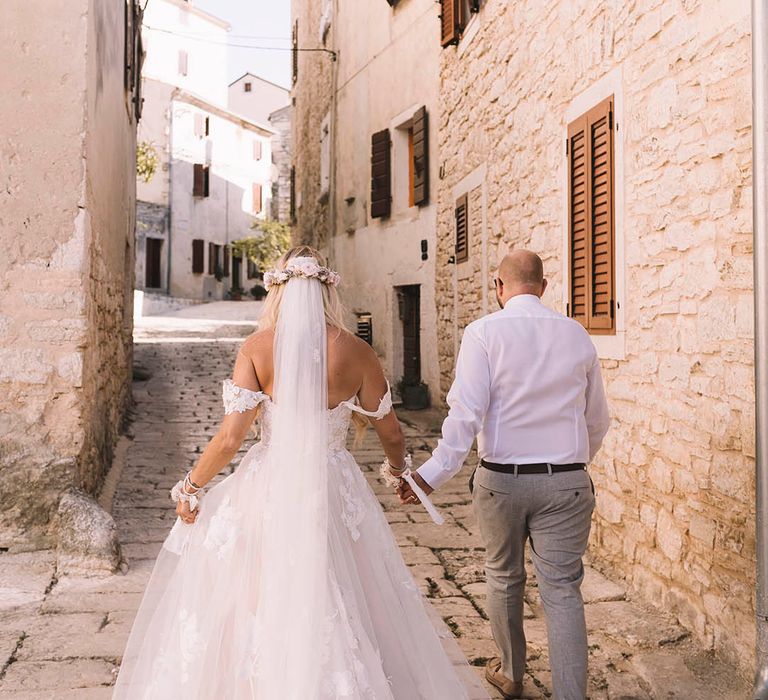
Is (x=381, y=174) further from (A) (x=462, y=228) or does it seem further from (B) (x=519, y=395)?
(B) (x=519, y=395)

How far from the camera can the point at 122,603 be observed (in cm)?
443

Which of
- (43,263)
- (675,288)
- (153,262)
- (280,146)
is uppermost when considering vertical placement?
(280,146)

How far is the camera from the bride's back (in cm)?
286

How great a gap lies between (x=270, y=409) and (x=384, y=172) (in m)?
10.7

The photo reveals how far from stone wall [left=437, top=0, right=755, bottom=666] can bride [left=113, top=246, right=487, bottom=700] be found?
1.48 m

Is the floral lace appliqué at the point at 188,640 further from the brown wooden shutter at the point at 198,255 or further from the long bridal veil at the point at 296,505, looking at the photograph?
the brown wooden shutter at the point at 198,255

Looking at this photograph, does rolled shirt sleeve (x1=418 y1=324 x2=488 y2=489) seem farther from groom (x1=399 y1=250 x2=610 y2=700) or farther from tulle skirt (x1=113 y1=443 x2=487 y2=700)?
tulle skirt (x1=113 y1=443 x2=487 y2=700)

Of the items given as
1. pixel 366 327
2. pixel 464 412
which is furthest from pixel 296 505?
pixel 366 327

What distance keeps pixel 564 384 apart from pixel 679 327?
144 cm

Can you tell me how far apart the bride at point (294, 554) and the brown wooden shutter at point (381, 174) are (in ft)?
33.8

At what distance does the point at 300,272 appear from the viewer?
9.66 feet

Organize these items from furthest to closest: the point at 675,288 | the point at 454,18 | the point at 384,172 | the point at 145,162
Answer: the point at 145,162 < the point at 384,172 < the point at 454,18 < the point at 675,288

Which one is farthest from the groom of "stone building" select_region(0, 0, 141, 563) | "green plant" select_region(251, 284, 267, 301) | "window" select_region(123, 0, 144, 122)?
"green plant" select_region(251, 284, 267, 301)

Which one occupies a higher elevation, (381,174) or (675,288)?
(381,174)
